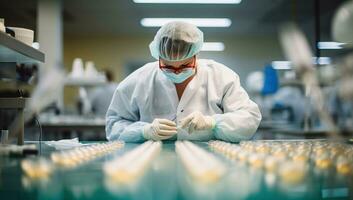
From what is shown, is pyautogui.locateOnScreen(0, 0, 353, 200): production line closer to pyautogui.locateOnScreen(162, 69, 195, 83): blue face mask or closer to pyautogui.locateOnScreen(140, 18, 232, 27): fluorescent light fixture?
pyautogui.locateOnScreen(162, 69, 195, 83): blue face mask

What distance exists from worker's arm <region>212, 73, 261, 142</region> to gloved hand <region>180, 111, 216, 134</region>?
0.21 ft

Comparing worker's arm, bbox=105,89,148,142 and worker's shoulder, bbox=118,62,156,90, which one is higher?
worker's shoulder, bbox=118,62,156,90

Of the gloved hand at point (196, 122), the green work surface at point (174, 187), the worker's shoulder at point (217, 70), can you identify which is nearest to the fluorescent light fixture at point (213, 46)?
the worker's shoulder at point (217, 70)

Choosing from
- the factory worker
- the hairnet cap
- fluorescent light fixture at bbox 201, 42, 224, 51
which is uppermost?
fluorescent light fixture at bbox 201, 42, 224, 51

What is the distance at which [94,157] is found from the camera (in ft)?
3.84

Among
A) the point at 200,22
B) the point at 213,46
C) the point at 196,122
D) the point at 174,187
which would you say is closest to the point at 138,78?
the point at 196,122

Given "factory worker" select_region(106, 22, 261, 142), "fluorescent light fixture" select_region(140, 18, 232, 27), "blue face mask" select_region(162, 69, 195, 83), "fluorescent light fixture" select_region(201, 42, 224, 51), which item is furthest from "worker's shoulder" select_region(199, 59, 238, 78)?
"fluorescent light fixture" select_region(201, 42, 224, 51)

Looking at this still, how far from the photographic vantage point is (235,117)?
6.04 feet

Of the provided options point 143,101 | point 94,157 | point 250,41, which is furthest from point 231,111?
point 250,41

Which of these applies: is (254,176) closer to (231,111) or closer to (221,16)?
(231,111)

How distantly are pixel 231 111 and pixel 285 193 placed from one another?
128 cm

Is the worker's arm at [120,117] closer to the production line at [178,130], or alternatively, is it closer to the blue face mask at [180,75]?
the production line at [178,130]

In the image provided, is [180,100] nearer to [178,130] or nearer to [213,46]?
[178,130]

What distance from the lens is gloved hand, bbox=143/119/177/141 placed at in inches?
70.0
